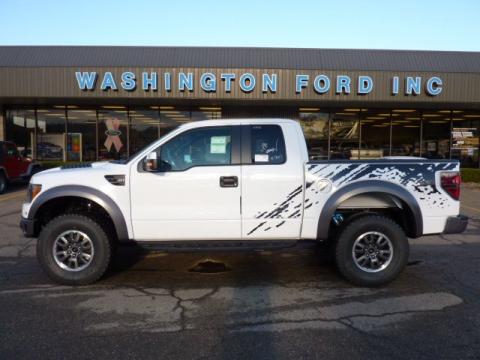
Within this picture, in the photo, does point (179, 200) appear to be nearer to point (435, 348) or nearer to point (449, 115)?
point (435, 348)

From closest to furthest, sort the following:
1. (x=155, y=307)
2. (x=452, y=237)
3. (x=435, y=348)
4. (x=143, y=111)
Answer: (x=435, y=348) < (x=155, y=307) < (x=452, y=237) < (x=143, y=111)

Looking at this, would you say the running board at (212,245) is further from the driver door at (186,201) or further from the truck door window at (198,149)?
the truck door window at (198,149)

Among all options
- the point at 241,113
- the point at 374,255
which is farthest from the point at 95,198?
the point at 241,113

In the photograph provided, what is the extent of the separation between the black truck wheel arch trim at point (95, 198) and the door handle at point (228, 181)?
48.7 inches

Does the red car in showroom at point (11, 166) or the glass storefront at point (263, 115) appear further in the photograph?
the glass storefront at point (263, 115)

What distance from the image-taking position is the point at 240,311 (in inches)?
172

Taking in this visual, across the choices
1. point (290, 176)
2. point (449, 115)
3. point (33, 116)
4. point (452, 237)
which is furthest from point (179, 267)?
point (449, 115)

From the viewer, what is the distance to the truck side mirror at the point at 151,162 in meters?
4.88

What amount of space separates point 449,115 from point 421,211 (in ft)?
55.4

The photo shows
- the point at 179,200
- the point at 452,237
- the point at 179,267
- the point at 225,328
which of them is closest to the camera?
the point at 225,328

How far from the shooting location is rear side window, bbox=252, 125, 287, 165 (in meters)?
5.17

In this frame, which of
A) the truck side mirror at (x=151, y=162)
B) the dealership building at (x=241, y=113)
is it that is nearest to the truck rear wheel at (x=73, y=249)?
the truck side mirror at (x=151, y=162)

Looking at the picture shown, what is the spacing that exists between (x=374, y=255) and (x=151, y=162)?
2879 mm

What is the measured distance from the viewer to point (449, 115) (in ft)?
65.5
